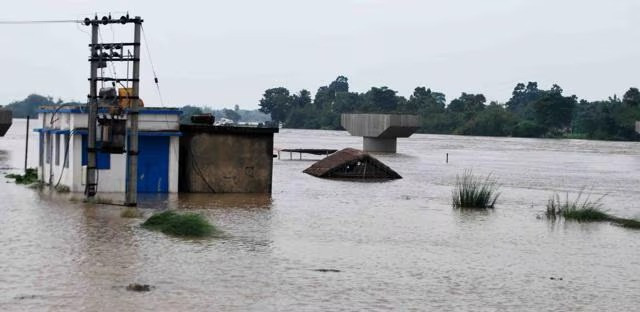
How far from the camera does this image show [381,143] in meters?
82.1

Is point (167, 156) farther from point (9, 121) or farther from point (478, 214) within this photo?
point (9, 121)

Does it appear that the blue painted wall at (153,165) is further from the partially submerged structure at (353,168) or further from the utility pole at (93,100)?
the partially submerged structure at (353,168)

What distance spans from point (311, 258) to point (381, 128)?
5987 centimetres

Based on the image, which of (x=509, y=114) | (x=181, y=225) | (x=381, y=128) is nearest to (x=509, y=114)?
(x=509, y=114)

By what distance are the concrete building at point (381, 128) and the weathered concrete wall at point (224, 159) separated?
45.2 meters

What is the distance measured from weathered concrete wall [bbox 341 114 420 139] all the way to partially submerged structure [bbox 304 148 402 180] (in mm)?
32016

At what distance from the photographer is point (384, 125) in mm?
77688

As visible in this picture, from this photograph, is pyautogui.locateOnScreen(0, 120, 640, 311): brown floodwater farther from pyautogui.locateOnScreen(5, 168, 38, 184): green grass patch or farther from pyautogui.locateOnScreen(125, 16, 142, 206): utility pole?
pyautogui.locateOnScreen(5, 168, 38, 184): green grass patch

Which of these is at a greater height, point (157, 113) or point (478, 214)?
point (157, 113)

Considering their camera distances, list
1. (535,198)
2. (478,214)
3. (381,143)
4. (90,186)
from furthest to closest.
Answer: (381,143) → (535,198) → (478,214) → (90,186)

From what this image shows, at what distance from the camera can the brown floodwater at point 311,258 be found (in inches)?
579

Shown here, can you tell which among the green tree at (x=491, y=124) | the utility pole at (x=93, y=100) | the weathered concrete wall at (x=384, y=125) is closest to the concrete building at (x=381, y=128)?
the weathered concrete wall at (x=384, y=125)

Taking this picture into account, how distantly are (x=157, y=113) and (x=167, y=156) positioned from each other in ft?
4.46

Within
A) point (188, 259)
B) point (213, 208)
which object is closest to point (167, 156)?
point (213, 208)
